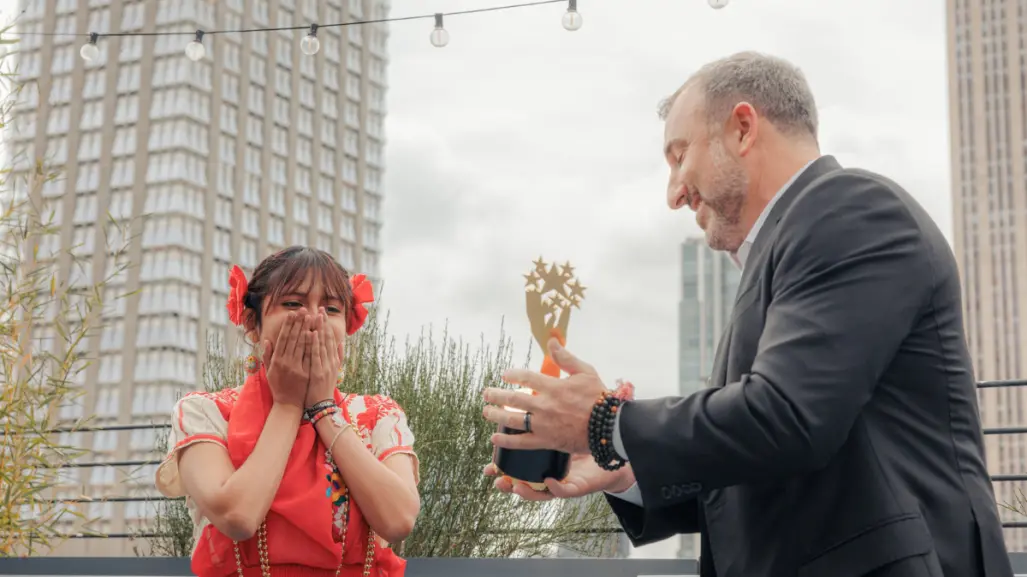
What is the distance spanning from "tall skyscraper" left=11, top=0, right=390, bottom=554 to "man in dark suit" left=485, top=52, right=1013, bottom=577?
6544 centimetres

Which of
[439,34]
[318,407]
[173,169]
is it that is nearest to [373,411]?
[318,407]

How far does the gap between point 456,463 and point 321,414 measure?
3664 millimetres

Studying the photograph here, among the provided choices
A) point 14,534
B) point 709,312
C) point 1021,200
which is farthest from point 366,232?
point 14,534

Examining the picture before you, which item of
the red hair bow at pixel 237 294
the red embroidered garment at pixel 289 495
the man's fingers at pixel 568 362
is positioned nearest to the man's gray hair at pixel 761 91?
the man's fingers at pixel 568 362

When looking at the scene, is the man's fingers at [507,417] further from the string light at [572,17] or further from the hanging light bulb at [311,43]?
the hanging light bulb at [311,43]

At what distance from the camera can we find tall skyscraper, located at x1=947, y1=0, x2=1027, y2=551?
211 feet

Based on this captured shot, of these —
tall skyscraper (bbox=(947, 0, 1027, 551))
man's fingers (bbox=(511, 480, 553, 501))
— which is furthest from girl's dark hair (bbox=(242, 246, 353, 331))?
tall skyscraper (bbox=(947, 0, 1027, 551))

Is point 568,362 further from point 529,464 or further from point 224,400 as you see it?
point 224,400

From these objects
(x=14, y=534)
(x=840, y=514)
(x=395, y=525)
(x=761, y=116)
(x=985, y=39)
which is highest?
(x=985, y=39)

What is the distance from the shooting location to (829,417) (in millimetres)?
1131

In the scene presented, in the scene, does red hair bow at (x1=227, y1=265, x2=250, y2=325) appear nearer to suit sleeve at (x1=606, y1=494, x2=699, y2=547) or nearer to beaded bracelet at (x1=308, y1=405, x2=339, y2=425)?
beaded bracelet at (x1=308, y1=405, x2=339, y2=425)

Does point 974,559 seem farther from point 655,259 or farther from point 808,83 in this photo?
point 655,259

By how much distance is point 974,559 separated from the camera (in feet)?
3.91

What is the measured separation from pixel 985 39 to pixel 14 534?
254ft
